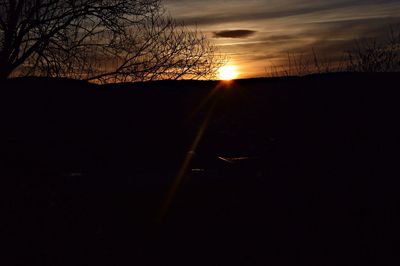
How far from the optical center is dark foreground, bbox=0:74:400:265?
14.1 ft

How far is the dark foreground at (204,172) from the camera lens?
4305mm

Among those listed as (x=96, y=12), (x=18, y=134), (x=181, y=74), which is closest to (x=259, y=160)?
(x=18, y=134)

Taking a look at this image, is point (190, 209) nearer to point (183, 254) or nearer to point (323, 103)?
point (183, 254)

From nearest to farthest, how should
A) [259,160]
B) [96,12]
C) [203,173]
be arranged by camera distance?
1. [203,173]
2. [259,160]
3. [96,12]

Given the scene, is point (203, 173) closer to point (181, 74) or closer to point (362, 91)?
point (362, 91)

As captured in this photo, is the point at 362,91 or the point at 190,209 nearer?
the point at 190,209

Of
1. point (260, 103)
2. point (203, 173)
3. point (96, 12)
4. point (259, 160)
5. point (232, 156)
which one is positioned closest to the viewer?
point (203, 173)

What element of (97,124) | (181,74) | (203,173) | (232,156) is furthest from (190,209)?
(181,74)

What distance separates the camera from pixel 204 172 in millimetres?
5113

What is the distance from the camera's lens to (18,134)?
21.4 feet

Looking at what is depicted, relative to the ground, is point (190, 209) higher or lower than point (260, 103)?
lower

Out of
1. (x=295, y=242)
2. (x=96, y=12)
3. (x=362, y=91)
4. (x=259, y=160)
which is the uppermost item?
(x=96, y=12)

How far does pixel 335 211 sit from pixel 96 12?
870cm

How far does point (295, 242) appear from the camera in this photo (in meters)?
4.36
